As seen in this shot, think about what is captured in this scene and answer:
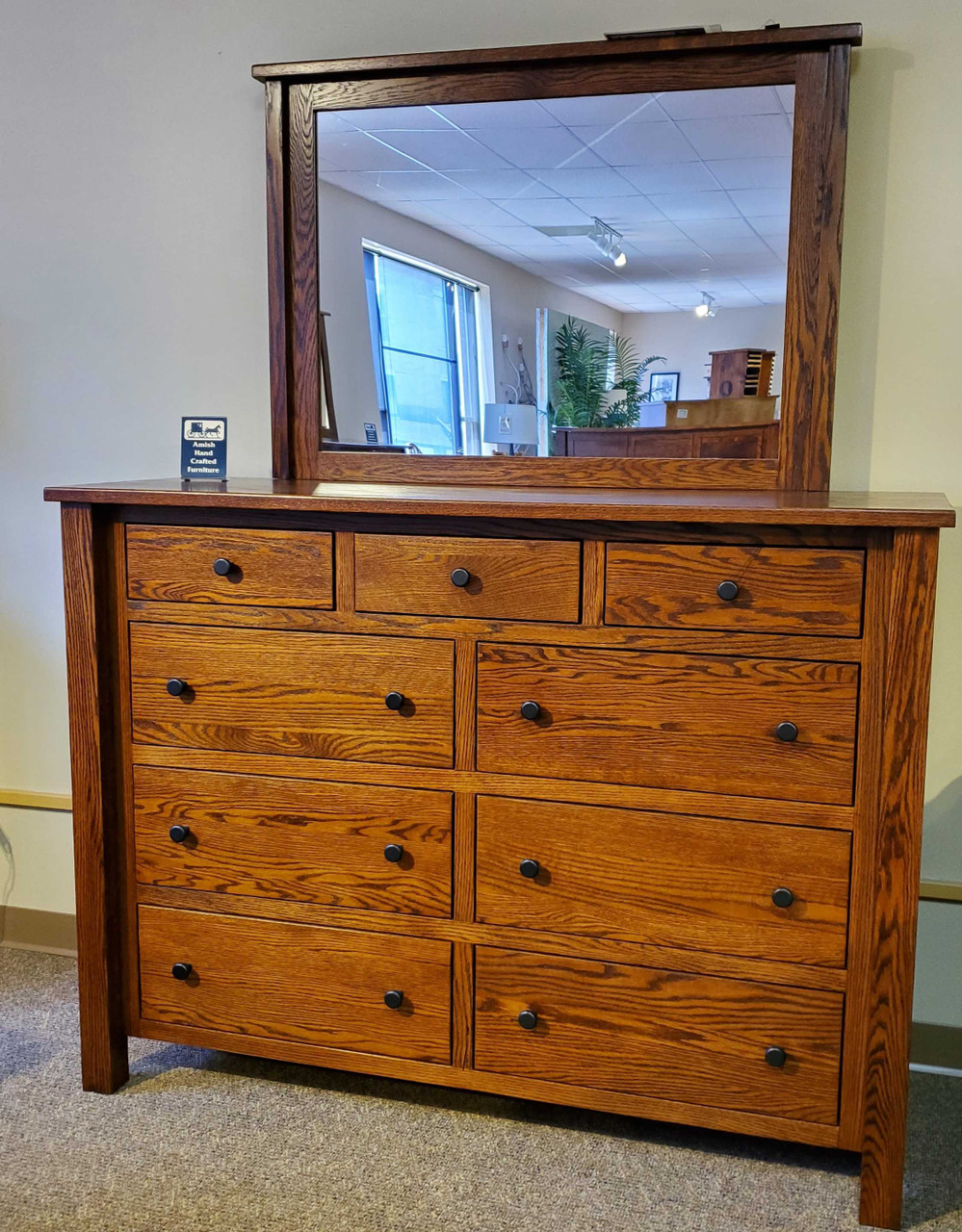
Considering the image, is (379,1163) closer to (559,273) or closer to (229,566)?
(229,566)

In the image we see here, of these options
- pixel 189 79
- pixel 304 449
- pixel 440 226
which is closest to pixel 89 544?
pixel 304 449

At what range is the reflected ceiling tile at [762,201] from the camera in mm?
2031

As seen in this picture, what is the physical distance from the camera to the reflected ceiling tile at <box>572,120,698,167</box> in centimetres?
206

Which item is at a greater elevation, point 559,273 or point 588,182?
point 588,182

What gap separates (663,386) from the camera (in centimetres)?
213

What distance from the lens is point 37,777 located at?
2.71 meters

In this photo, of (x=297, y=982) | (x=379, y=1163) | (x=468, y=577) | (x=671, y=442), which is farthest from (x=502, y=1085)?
(x=671, y=442)

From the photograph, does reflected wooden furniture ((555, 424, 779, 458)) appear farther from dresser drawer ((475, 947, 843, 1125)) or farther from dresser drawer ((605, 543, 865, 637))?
dresser drawer ((475, 947, 843, 1125))

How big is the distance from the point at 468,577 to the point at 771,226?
2.97ft

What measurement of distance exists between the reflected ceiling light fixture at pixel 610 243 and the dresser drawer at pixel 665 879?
106 centimetres

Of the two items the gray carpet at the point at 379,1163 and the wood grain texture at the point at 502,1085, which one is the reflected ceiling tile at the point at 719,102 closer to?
the wood grain texture at the point at 502,1085

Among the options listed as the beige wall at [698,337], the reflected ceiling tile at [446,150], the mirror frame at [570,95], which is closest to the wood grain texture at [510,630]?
the mirror frame at [570,95]

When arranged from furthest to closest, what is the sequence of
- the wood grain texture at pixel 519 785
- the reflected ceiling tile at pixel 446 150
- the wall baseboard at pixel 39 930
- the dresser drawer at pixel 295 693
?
1. the wall baseboard at pixel 39 930
2. the reflected ceiling tile at pixel 446 150
3. the dresser drawer at pixel 295 693
4. the wood grain texture at pixel 519 785

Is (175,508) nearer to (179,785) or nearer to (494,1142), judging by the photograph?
(179,785)
